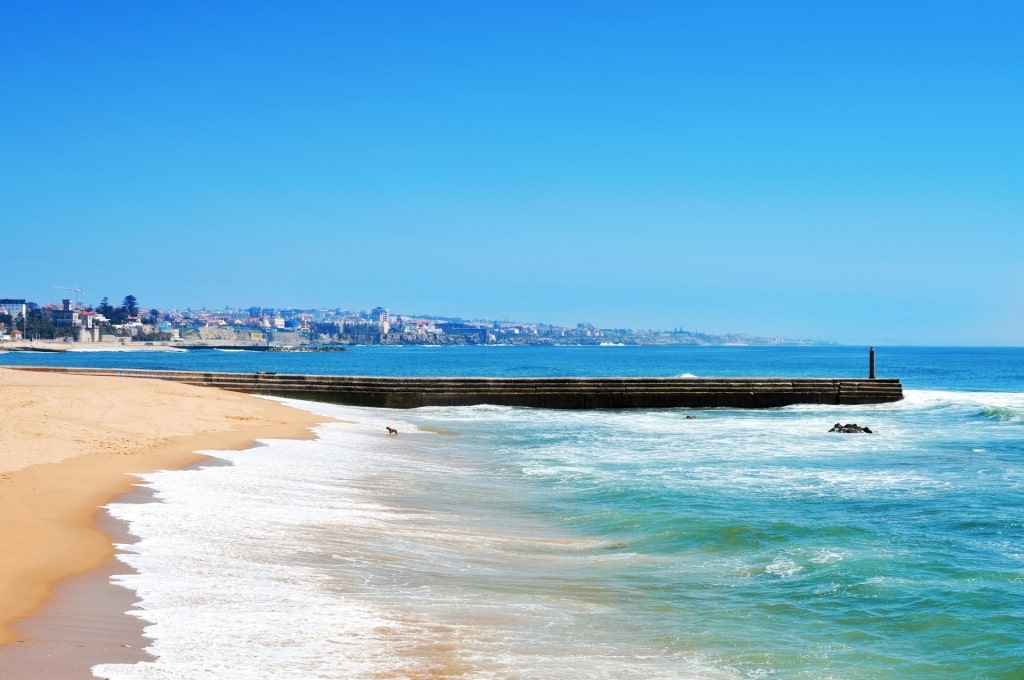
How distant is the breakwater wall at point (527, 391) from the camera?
1423 inches

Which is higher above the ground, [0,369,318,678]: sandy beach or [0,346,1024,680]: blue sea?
[0,369,318,678]: sandy beach

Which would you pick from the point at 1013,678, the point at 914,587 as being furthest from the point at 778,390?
the point at 1013,678

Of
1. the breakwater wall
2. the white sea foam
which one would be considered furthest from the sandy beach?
the breakwater wall

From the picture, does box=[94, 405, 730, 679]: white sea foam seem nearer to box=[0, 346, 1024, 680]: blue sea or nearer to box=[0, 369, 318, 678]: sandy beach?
box=[0, 346, 1024, 680]: blue sea

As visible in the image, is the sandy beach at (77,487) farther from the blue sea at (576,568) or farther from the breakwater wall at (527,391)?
the breakwater wall at (527,391)

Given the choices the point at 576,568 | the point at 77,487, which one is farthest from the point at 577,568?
the point at 77,487

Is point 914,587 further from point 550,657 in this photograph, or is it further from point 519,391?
point 519,391

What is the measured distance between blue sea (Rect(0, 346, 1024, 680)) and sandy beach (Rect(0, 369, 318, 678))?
32cm

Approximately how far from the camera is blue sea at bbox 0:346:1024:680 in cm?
682

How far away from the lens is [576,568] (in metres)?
10.0

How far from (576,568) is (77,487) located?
581cm

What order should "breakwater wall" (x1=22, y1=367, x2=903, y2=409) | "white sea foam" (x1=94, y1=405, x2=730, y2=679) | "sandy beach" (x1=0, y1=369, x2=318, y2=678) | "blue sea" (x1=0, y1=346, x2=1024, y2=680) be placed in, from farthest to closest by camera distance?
"breakwater wall" (x1=22, y1=367, x2=903, y2=409), "blue sea" (x1=0, y1=346, x2=1024, y2=680), "white sea foam" (x1=94, y1=405, x2=730, y2=679), "sandy beach" (x1=0, y1=369, x2=318, y2=678)

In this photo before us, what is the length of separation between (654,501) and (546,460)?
5.98 metres

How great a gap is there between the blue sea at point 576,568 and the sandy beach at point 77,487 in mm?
321
